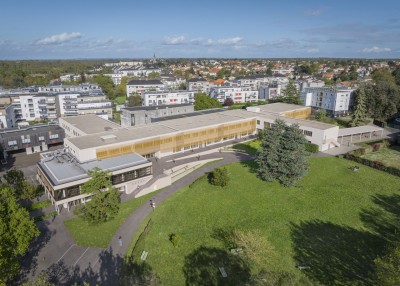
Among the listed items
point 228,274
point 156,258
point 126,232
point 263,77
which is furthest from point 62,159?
point 263,77

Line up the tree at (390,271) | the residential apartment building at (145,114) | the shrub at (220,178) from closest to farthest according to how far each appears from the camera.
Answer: the tree at (390,271)
the shrub at (220,178)
the residential apartment building at (145,114)

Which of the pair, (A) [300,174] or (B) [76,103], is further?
(B) [76,103]

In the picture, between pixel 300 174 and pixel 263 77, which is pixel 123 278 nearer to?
pixel 300 174

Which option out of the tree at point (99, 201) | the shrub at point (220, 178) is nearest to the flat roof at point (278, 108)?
the shrub at point (220, 178)

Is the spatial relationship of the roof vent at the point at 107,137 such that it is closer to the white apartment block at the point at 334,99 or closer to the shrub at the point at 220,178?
→ the shrub at the point at 220,178

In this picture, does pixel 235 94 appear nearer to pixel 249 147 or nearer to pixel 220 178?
pixel 249 147

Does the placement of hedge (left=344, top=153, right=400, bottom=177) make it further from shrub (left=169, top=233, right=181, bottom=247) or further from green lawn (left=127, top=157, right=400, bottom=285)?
shrub (left=169, top=233, right=181, bottom=247)
